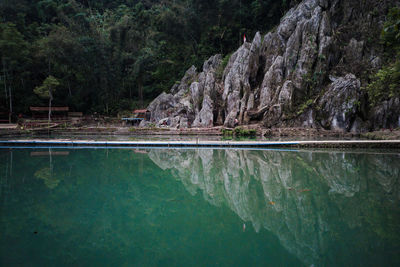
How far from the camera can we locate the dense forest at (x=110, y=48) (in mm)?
39281

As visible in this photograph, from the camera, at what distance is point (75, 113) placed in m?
40.3

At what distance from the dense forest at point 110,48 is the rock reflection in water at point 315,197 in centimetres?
3535

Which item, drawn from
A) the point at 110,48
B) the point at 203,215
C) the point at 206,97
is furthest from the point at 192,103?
the point at 203,215

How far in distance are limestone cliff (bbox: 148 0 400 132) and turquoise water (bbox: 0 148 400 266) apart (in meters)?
15.5

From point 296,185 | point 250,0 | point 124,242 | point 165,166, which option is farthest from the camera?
point 250,0

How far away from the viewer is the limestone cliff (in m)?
24.7

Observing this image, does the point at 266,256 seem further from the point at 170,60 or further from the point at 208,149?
the point at 170,60

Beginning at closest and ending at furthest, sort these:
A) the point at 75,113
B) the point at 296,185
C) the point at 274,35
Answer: the point at 296,185
the point at 274,35
the point at 75,113

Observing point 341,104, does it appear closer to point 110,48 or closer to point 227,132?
point 227,132

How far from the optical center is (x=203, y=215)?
6.02 meters

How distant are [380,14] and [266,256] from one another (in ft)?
120

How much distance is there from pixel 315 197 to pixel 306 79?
24553 mm

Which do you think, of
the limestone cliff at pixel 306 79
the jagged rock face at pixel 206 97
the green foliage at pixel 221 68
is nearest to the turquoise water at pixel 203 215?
the limestone cliff at pixel 306 79

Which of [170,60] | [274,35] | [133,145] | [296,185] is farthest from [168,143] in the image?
[170,60]
